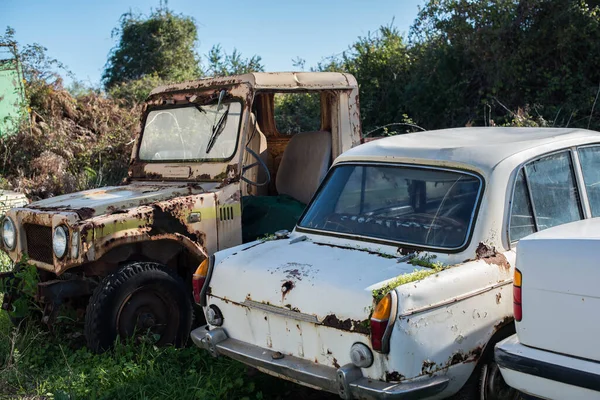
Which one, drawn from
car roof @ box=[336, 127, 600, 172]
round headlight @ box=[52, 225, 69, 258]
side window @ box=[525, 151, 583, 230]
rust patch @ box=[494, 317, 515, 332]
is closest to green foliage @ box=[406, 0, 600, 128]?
car roof @ box=[336, 127, 600, 172]

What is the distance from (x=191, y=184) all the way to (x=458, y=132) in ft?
7.04

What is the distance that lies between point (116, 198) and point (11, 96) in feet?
30.2

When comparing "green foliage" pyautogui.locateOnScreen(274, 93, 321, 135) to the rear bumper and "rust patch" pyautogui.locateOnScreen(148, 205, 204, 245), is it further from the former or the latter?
the rear bumper

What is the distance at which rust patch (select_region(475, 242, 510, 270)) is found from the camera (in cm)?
347

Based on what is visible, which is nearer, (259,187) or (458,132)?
(458,132)

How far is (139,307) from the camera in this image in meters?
4.73

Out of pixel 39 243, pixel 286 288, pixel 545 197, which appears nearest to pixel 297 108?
pixel 39 243

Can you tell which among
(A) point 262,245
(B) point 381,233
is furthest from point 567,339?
(A) point 262,245

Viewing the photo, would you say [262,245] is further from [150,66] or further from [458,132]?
[150,66]

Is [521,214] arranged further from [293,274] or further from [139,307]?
[139,307]

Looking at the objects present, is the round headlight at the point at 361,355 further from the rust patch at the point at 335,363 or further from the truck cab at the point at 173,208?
the truck cab at the point at 173,208

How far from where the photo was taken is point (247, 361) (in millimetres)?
3695

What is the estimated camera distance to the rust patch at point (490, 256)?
3469mm

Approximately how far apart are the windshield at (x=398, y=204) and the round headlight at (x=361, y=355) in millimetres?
801
